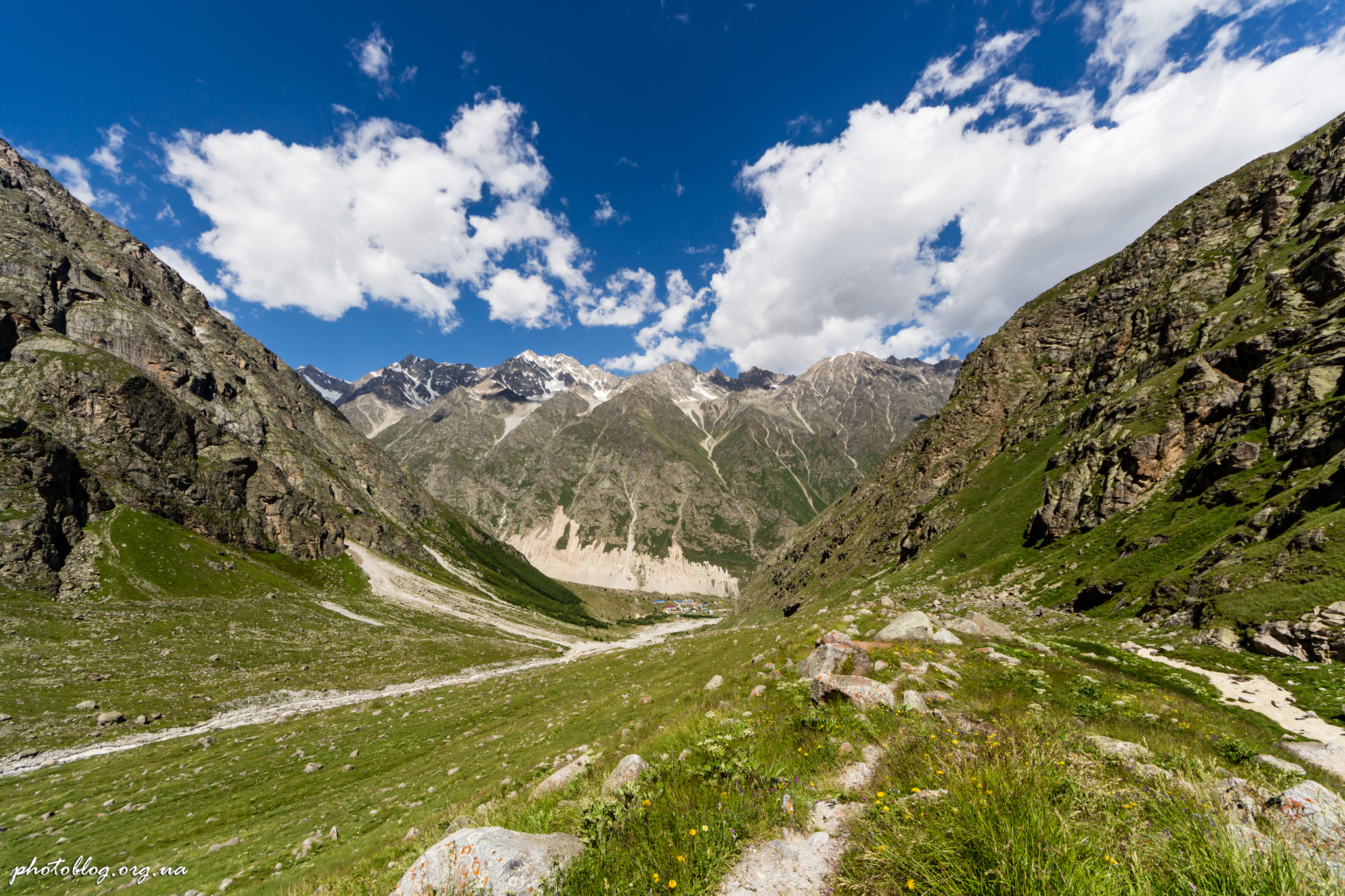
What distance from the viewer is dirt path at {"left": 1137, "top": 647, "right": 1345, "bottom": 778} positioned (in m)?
8.81

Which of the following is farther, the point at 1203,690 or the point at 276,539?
the point at 276,539

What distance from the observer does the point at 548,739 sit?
24125 mm

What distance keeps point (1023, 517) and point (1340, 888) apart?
67.2 meters

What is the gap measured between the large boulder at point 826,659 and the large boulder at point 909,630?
3.18 m

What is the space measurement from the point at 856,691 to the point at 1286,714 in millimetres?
14974

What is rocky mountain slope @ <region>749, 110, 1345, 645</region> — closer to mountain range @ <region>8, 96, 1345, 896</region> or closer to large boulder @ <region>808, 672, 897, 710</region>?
mountain range @ <region>8, 96, 1345, 896</region>

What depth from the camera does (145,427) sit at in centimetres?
9612

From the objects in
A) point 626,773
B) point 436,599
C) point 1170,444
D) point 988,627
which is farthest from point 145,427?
point 1170,444

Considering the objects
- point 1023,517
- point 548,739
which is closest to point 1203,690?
point 548,739

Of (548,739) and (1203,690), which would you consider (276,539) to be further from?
(1203,690)

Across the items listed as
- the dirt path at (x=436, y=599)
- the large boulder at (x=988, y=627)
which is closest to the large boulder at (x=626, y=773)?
the large boulder at (x=988, y=627)

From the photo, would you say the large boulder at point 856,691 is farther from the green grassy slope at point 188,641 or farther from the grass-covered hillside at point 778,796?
the green grassy slope at point 188,641

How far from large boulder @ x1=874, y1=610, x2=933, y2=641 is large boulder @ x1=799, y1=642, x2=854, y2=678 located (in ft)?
10.4

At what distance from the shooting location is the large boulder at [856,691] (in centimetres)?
1034
